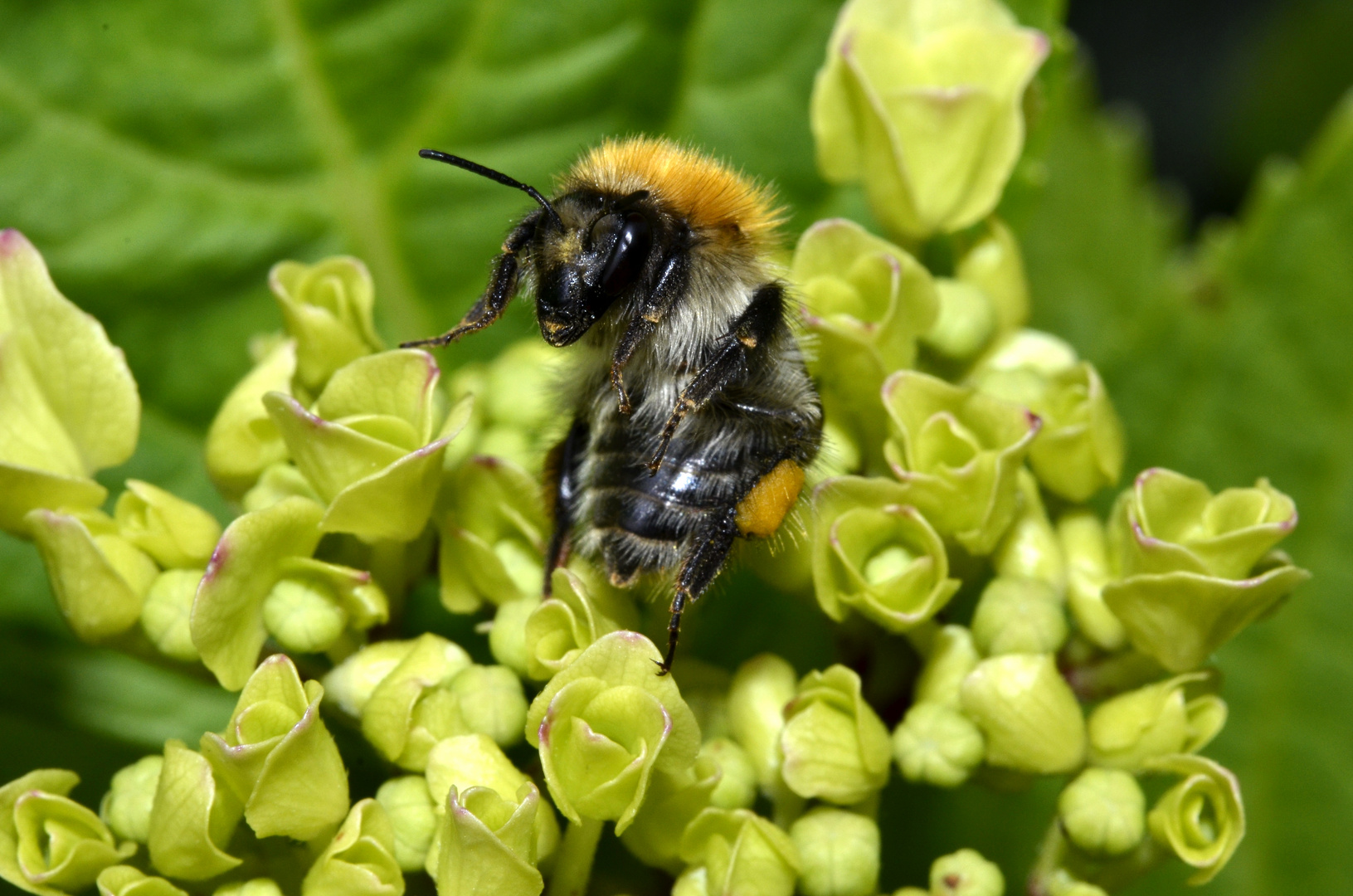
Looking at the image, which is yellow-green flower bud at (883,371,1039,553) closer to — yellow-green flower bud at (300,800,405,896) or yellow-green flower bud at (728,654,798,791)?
yellow-green flower bud at (728,654,798,791)

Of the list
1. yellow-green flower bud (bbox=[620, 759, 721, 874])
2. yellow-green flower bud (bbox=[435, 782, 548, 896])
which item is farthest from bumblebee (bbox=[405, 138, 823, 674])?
yellow-green flower bud (bbox=[435, 782, 548, 896])

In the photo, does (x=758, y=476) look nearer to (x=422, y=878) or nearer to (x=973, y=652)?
(x=973, y=652)

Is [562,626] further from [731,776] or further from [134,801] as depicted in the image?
[134,801]

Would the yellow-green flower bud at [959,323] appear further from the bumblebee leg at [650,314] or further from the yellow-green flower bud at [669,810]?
Answer: the yellow-green flower bud at [669,810]

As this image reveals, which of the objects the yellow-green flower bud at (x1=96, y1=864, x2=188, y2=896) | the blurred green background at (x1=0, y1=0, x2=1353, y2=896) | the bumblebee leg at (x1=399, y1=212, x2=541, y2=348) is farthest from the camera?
the blurred green background at (x1=0, y1=0, x2=1353, y2=896)

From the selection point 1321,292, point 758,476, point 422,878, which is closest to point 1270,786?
point 1321,292

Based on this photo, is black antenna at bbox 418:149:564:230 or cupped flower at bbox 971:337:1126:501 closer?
black antenna at bbox 418:149:564:230
